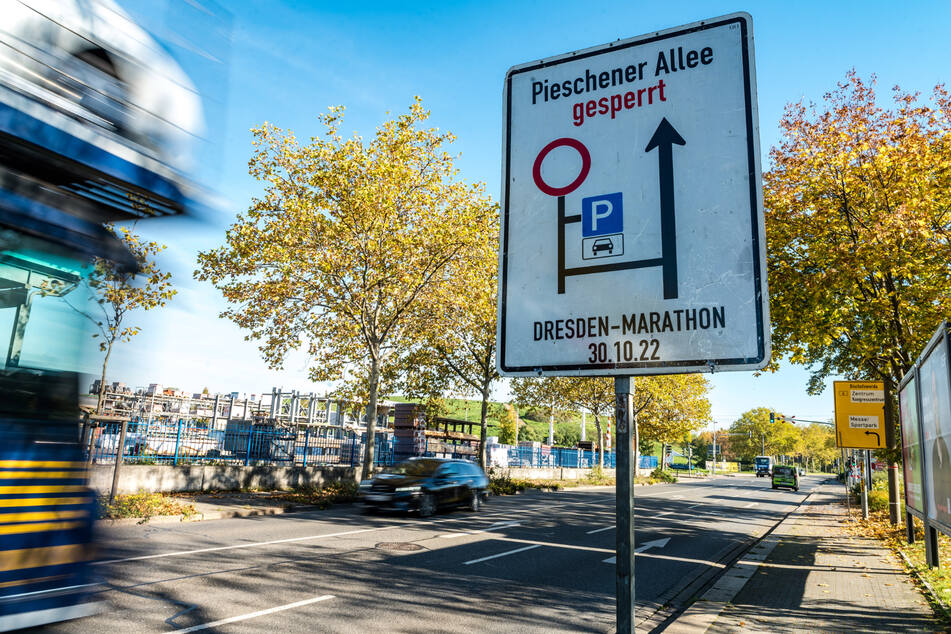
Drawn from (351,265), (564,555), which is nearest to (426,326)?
(351,265)

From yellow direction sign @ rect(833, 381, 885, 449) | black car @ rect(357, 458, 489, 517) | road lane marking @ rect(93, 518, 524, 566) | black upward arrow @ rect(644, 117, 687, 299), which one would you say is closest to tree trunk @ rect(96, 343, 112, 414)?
black upward arrow @ rect(644, 117, 687, 299)

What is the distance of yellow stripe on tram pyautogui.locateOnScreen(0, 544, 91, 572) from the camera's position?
2.68 m

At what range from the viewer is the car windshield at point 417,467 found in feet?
57.1

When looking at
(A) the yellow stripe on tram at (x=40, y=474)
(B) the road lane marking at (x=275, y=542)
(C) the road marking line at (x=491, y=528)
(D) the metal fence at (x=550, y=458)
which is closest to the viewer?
(A) the yellow stripe on tram at (x=40, y=474)

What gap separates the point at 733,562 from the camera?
37.1 ft

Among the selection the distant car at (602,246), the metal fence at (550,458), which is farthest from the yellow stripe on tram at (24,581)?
the metal fence at (550,458)

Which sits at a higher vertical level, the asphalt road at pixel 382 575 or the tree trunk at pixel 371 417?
the tree trunk at pixel 371 417

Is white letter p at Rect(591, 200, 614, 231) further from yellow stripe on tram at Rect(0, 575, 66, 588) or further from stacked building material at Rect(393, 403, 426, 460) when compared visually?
stacked building material at Rect(393, 403, 426, 460)

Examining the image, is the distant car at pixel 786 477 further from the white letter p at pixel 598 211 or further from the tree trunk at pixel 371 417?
the white letter p at pixel 598 211

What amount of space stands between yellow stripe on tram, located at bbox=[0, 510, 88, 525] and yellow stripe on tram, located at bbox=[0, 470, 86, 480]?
163 millimetres

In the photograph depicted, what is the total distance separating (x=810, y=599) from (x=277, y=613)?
665 centimetres

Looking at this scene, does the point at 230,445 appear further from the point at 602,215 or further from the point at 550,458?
the point at 550,458

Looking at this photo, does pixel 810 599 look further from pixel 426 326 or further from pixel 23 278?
pixel 426 326

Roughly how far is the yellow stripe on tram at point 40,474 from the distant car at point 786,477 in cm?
5066
